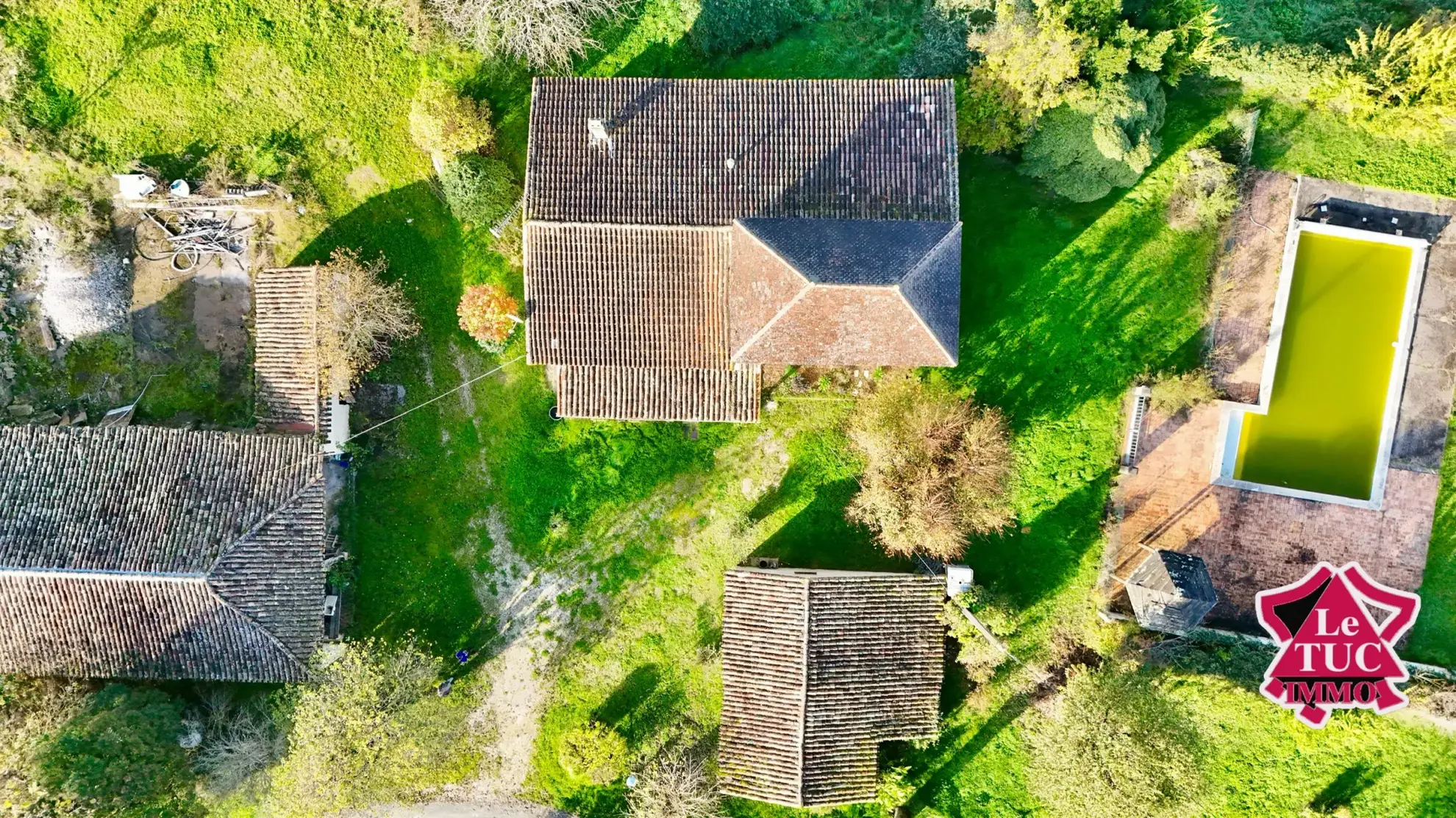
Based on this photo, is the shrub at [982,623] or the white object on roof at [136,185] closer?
the shrub at [982,623]

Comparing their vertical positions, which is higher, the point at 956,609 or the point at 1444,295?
the point at 1444,295

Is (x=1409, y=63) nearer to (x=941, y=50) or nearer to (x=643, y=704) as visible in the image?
(x=941, y=50)

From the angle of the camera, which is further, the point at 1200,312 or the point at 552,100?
the point at 1200,312

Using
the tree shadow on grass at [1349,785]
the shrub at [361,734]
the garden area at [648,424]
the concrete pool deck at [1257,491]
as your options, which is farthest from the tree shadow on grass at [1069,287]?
the shrub at [361,734]

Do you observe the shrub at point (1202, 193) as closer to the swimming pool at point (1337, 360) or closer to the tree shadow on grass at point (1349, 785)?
the swimming pool at point (1337, 360)

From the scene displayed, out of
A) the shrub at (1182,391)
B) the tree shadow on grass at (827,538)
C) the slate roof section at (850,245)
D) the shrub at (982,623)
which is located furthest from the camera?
the tree shadow on grass at (827,538)

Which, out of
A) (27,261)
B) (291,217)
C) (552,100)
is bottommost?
(27,261)

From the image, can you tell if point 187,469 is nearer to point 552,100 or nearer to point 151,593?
point 151,593

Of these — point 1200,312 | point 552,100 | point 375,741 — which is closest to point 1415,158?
point 1200,312
